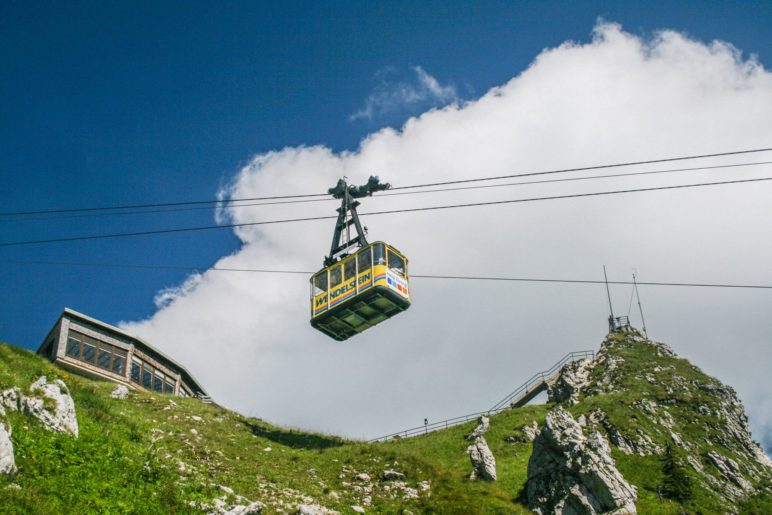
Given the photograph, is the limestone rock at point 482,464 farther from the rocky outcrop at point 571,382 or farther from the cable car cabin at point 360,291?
the rocky outcrop at point 571,382

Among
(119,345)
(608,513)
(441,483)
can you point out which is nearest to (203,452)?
(441,483)

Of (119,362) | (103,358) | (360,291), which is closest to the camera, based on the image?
(360,291)

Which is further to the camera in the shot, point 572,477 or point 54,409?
point 572,477

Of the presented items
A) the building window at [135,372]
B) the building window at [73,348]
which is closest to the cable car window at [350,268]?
the building window at [73,348]

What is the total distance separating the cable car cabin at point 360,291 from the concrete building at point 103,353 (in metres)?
26.9

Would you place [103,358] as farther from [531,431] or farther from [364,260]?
[531,431]

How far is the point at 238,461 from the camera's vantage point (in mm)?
41156

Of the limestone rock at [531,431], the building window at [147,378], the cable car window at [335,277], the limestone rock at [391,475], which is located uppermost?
the building window at [147,378]

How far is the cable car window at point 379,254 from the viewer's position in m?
39.5

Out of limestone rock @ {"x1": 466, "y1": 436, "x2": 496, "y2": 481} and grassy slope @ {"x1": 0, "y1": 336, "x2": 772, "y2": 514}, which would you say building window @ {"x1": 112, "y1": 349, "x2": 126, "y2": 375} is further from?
limestone rock @ {"x1": 466, "y1": 436, "x2": 496, "y2": 481}

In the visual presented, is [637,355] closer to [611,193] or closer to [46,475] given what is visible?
[611,193]

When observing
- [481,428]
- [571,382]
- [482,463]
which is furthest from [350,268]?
[571,382]

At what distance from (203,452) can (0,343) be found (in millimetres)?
16603

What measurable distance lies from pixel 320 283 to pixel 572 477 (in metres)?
17.0
